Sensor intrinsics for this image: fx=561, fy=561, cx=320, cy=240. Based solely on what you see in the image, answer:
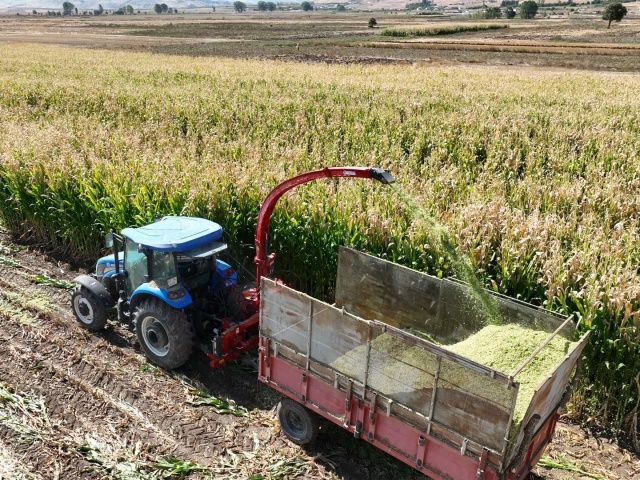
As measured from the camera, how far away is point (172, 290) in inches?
260

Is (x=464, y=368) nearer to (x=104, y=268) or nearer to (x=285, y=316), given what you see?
(x=285, y=316)

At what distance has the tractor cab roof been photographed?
6434mm

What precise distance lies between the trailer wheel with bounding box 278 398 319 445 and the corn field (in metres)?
2.76

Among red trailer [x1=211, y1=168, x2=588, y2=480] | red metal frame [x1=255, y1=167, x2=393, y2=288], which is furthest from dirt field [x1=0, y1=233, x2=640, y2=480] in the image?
red metal frame [x1=255, y1=167, x2=393, y2=288]

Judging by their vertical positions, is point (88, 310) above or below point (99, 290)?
below

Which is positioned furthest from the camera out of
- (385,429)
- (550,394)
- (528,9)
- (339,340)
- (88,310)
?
(528,9)

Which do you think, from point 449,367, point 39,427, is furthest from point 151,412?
point 449,367

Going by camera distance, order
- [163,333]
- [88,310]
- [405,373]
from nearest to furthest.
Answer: [405,373], [163,333], [88,310]

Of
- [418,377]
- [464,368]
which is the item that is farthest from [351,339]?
[464,368]

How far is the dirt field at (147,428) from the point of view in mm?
5609

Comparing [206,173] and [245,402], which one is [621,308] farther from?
[206,173]

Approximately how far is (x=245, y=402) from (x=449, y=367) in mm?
2993

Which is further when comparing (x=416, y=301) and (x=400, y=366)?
(x=416, y=301)

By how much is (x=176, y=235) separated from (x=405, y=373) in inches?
129
